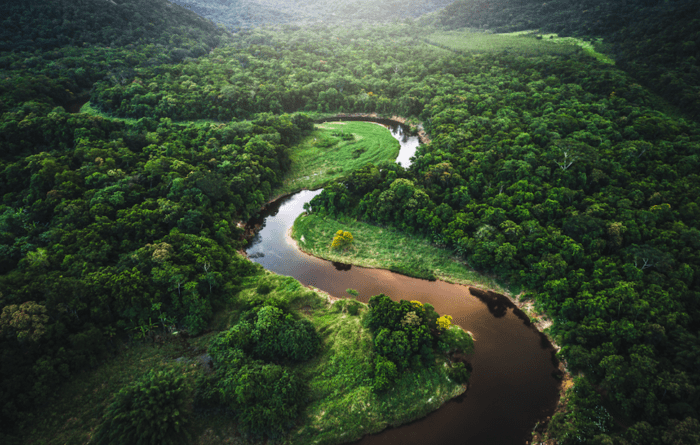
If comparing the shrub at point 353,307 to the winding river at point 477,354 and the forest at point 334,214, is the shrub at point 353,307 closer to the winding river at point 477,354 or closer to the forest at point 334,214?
the forest at point 334,214

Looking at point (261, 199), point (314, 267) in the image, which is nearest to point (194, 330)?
point (314, 267)

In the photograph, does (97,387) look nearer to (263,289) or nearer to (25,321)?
(25,321)

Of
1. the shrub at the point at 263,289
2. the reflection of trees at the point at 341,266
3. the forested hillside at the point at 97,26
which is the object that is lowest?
the reflection of trees at the point at 341,266

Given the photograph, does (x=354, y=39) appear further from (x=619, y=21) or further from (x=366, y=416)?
(x=366, y=416)

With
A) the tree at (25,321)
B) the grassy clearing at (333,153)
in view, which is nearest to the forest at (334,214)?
the tree at (25,321)

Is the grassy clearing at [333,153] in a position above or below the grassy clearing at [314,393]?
above

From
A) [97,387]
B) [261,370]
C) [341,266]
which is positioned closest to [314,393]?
[261,370]
